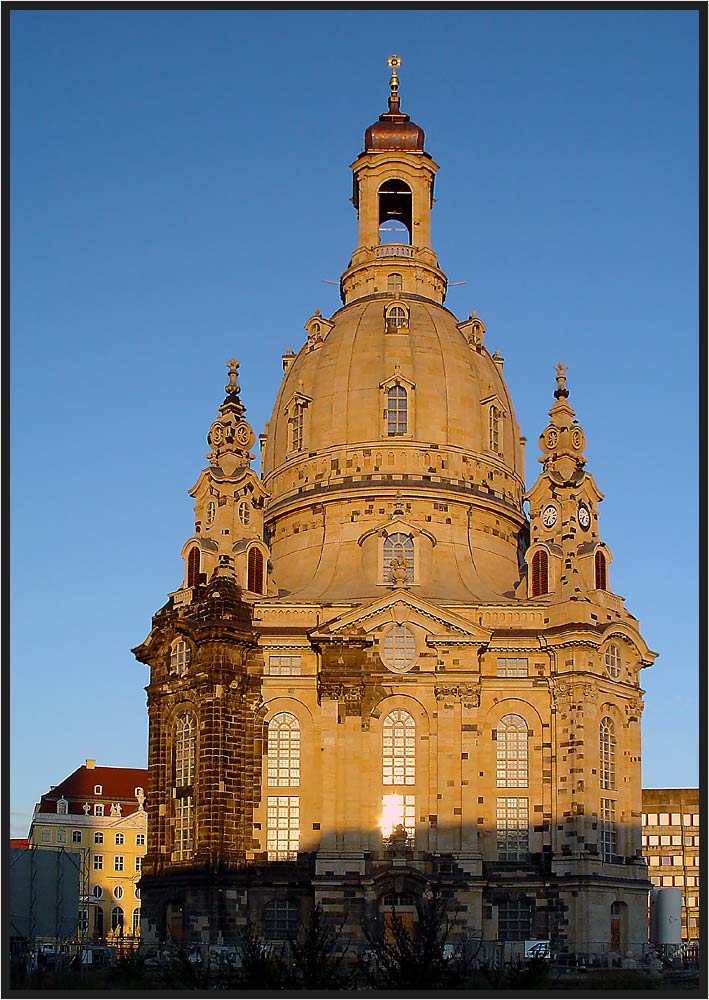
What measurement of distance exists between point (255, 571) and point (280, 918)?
18663mm

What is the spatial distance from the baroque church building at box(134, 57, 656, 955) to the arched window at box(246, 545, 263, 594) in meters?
0.15

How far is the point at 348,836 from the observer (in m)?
78.1

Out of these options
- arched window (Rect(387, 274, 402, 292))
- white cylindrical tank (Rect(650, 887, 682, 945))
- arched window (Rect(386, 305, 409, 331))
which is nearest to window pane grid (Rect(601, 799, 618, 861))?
white cylindrical tank (Rect(650, 887, 682, 945))

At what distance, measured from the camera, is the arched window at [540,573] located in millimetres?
84938

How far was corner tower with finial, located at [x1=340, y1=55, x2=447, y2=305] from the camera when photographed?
97.8 metres

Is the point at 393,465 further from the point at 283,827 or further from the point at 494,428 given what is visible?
the point at 283,827

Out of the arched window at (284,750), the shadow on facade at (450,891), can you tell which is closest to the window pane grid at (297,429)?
the arched window at (284,750)

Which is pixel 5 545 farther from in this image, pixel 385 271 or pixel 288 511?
pixel 385 271

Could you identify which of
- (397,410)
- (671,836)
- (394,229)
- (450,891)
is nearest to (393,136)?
(394,229)

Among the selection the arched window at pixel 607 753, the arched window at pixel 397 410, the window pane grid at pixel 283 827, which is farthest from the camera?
the arched window at pixel 397 410

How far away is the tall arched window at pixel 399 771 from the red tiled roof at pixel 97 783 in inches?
2387

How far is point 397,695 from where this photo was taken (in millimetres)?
80188

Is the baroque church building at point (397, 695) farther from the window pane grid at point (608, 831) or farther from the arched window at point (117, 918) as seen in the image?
the arched window at point (117, 918)

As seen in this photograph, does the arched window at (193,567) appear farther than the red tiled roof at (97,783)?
No
